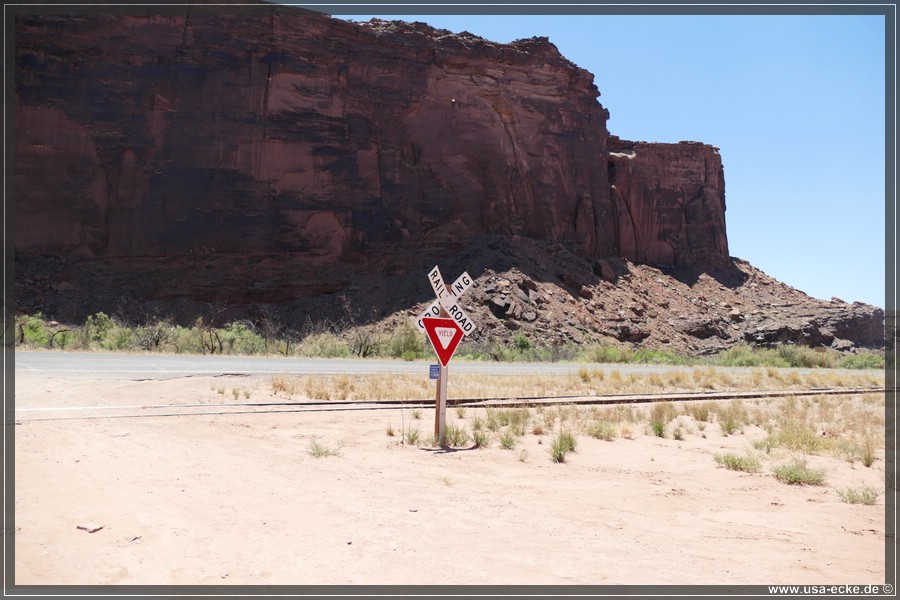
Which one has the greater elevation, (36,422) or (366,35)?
(366,35)

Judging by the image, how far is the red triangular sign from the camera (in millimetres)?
10969

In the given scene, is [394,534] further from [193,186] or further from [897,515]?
[193,186]

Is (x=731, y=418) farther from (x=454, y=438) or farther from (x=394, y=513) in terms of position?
(x=394, y=513)

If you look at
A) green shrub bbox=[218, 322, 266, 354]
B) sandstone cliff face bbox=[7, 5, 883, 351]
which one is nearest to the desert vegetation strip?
green shrub bbox=[218, 322, 266, 354]

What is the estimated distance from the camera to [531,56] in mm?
57594

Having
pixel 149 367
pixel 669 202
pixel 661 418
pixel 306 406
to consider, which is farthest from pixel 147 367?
pixel 669 202

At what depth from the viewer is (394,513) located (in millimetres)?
6676

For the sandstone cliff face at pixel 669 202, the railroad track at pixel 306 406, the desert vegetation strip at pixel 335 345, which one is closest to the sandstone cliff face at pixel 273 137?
the desert vegetation strip at pixel 335 345

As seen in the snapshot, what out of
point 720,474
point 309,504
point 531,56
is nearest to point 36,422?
point 309,504

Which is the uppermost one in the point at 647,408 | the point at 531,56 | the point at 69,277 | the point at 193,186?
the point at 531,56

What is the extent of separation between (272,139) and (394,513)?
46996 mm

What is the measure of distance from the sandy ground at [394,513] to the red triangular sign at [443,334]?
4.83 ft

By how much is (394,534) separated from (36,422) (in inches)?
251

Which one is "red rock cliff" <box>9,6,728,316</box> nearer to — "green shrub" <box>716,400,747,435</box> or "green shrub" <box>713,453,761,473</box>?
"green shrub" <box>716,400,747,435</box>
